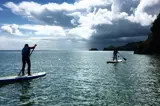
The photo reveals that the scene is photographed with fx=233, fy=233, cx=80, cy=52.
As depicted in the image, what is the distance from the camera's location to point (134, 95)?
20.9m

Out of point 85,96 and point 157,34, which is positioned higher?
point 157,34

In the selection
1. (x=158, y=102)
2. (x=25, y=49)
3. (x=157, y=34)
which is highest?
(x=157, y=34)

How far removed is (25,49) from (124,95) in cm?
1568

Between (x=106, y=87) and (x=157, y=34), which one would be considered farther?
(x=157, y=34)

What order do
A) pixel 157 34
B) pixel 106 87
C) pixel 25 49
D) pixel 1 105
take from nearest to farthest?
pixel 1 105 → pixel 106 87 → pixel 25 49 → pixel 157 34

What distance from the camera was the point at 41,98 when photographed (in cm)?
1969

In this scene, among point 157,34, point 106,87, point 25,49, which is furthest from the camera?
point 157,34

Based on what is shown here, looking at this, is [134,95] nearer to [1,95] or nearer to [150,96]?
[150,96]

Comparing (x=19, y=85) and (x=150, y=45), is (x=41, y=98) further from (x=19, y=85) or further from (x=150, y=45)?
(x=150, y=45)

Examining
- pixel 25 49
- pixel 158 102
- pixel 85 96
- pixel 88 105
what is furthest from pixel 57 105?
pixel 25 49

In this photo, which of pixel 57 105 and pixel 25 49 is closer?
pixel 57 105

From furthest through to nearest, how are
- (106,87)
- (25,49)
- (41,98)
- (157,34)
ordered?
1. (157,34)
2. (25,49)
3. (106,87)
4. (41,98)

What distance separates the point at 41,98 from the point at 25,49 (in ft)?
41.6

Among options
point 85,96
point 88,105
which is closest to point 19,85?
point 85,96
